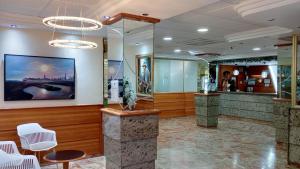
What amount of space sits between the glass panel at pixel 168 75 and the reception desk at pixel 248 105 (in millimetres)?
2154

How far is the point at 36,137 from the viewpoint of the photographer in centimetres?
A: 455

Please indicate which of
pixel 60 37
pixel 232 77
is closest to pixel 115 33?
pixel 60 37

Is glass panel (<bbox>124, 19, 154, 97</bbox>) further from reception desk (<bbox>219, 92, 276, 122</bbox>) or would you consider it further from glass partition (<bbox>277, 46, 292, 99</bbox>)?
reception desk (<bbox>219, 92, 276, 122</bbox>)

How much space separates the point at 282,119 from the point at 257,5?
3.91m

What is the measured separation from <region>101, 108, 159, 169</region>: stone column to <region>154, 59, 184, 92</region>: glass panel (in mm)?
7581

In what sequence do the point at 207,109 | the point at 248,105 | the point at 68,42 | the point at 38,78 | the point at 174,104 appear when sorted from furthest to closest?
the point at 174,104 → the point at 248,105 → the point at 207,109 → the point at 38,78 → the point at 68,42

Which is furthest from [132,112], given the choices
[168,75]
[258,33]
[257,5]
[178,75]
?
[178,75]

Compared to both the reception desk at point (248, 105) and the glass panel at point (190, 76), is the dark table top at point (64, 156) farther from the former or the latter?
the glass panel at point (190, 76)

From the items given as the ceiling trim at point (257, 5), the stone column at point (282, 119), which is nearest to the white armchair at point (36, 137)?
the ceiling trim at point (257, 5)

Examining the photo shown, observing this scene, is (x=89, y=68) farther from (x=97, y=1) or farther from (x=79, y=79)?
(x=97, y=1)

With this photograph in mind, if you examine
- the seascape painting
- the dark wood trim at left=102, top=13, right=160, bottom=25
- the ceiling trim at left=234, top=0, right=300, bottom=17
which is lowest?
the seascape painting

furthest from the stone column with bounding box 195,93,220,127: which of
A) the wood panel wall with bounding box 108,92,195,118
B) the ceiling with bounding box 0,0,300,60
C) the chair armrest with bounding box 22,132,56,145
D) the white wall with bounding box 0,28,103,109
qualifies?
the chair armrest with bounding box 22,132,56,145

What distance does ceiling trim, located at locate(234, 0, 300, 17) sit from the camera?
3176 millimetres

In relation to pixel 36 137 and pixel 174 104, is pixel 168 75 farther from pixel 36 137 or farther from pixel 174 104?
pixel 36 137
